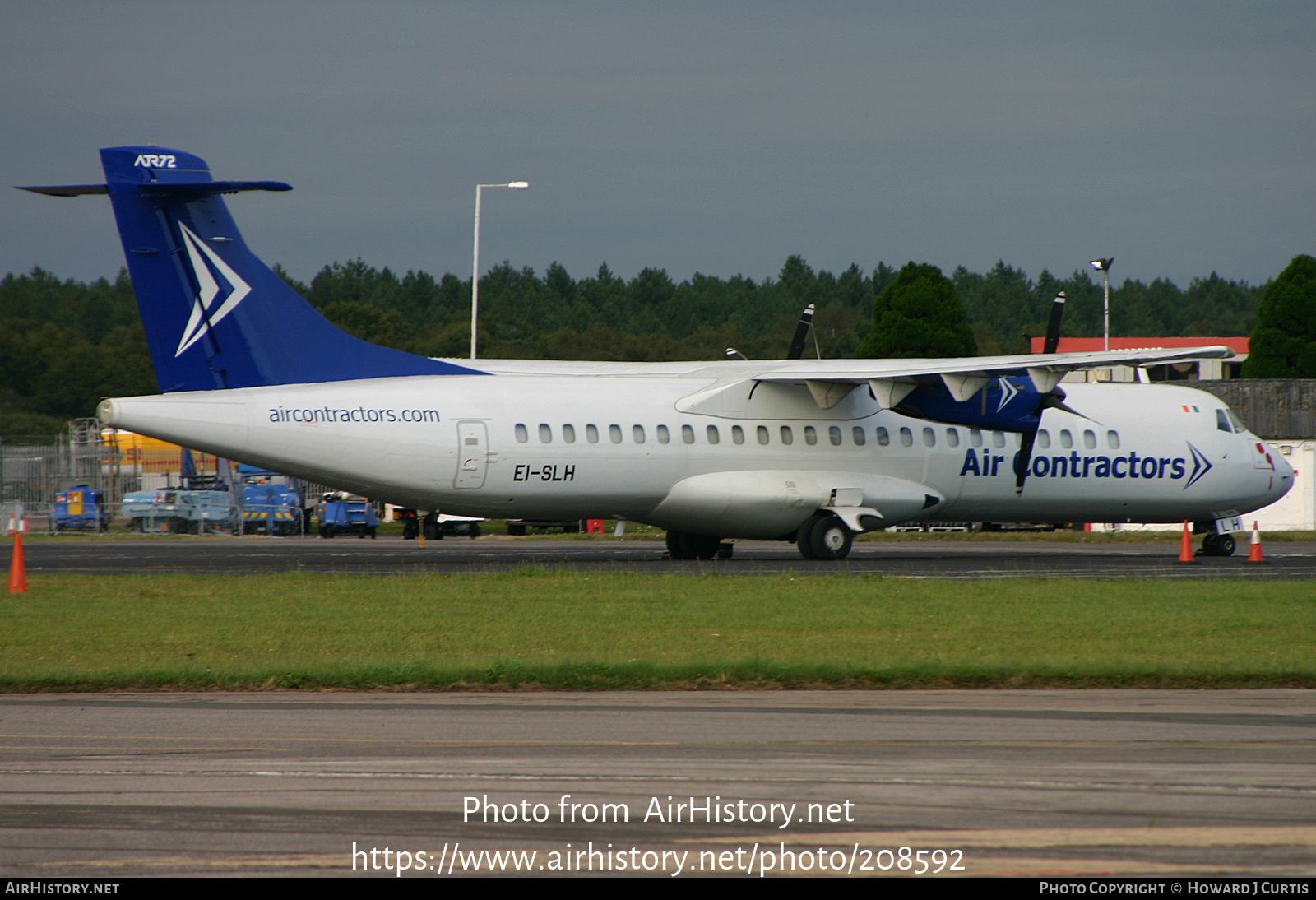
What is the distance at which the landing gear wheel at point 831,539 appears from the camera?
25.2 meters

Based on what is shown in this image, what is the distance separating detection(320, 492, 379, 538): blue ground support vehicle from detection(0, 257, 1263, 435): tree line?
31.6 meters

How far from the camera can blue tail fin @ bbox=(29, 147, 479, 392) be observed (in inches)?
846

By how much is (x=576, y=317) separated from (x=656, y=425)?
4128 inches


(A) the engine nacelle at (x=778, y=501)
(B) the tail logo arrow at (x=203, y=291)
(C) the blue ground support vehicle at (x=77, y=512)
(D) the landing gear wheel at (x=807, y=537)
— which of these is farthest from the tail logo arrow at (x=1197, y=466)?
(C) the blue ground support vehicle at (x=77, y=512)

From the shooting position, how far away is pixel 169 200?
21.6 m

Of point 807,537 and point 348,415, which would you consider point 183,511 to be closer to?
point 348,415

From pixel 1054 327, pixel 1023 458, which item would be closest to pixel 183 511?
pixel 1023 458

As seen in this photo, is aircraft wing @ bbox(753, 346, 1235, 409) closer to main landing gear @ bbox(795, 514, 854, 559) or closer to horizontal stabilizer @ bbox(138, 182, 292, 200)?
main landing gear @ bbox(795, 514, 854, 559)

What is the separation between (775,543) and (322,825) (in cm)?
2985

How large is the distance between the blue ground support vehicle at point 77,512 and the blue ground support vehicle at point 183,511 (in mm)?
1139

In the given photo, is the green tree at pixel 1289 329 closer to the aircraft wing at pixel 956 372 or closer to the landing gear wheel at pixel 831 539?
the aircraft wing at pixel 956 372

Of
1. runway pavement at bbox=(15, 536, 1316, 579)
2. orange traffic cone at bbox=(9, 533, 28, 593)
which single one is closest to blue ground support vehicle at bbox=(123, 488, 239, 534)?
runway pavement at bbox=(15, 536, 1316, 579)

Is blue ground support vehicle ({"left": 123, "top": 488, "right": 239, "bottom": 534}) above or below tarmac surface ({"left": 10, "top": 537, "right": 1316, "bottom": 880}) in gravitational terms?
below

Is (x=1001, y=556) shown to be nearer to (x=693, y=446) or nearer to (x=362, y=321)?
(x=693, y=446)
